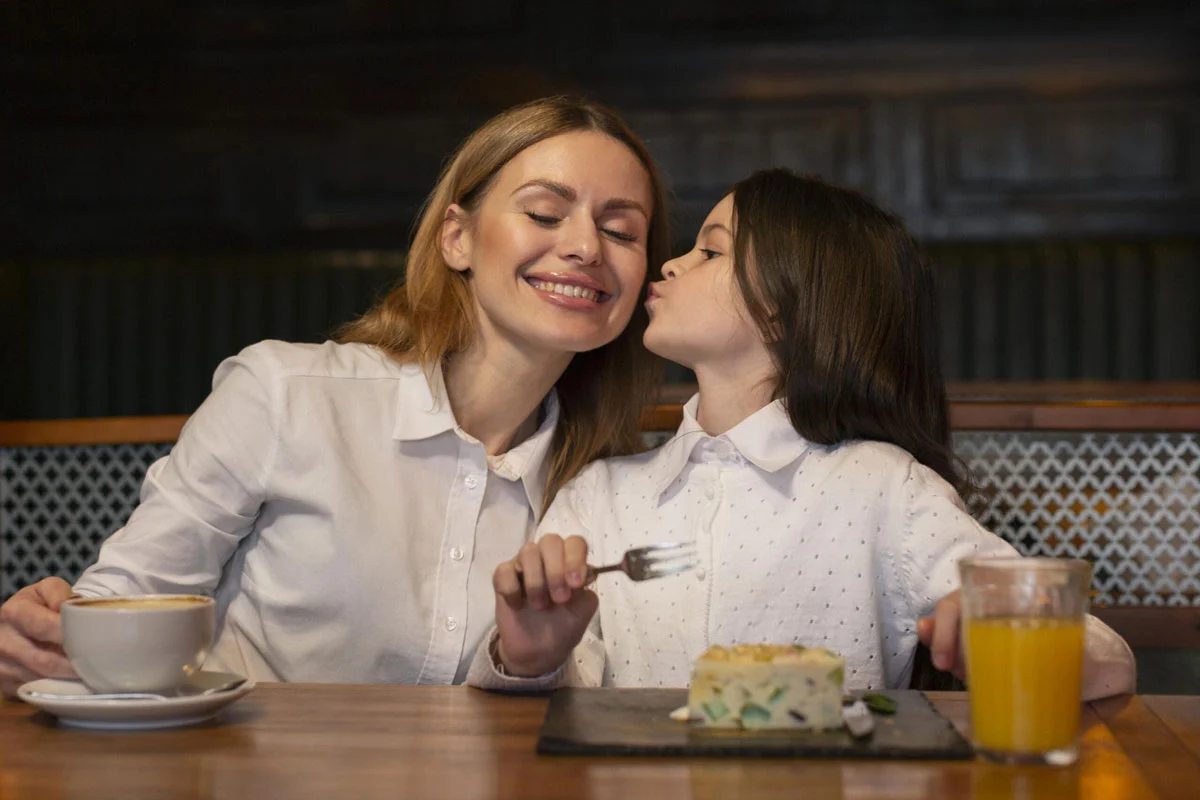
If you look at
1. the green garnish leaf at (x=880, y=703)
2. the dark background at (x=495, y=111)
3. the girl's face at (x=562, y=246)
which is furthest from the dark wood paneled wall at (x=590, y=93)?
the green garnish leaf at (x=880, y=703)

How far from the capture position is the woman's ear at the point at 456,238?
1.82 m

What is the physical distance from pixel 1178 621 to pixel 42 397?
329 cm

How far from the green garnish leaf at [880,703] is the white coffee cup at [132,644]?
0.53 meters

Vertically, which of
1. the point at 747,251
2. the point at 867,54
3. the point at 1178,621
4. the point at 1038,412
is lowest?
the point at 1178,621

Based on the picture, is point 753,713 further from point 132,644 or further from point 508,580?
point 132,644

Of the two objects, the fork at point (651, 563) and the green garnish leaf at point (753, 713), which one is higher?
the fork at point (651, 563)

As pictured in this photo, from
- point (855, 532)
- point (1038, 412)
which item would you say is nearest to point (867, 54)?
point (1038, 412)

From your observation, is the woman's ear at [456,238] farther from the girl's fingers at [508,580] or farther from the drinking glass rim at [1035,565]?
the drinking glass rim at [1035,565]

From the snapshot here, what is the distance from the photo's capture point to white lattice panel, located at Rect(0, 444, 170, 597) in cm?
220

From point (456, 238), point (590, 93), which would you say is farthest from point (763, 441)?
point (590, 93)

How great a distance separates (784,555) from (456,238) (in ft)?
2.19

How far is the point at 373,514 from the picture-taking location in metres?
1.57

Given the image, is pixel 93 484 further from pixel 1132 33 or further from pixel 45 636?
pixel 1132 33

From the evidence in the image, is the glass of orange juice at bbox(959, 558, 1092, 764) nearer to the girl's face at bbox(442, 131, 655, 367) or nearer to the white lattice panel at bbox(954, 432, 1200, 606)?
the girl's face at bbox(442, 131, 655, 367)
